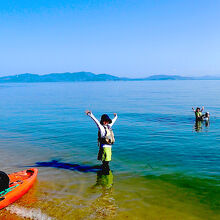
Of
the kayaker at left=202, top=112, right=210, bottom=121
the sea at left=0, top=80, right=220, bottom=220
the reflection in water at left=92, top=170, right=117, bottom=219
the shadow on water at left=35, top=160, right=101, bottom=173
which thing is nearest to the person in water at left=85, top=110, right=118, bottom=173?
the reflection in water at left=92, top=170, right=117, bottom=219

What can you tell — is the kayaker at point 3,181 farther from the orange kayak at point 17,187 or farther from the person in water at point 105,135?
the person in water at point 105,135

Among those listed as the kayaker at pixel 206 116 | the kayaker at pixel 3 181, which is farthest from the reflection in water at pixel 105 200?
the kayaker at pixel 206 116

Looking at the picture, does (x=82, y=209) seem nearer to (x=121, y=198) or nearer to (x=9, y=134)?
(x=121, y=198)

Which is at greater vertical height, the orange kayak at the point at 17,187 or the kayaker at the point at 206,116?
the kayaker at the point at 206,116

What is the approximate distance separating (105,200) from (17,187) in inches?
136

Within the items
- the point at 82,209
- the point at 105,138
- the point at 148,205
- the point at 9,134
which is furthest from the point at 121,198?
the point at 9,134

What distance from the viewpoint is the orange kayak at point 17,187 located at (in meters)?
8.34

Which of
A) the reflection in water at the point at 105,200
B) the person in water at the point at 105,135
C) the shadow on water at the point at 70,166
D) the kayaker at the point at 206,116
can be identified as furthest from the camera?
the kayaker at the point at 206,116

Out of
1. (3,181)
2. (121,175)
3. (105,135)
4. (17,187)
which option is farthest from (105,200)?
(3,181)

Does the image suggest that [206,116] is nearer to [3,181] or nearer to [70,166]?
[70,166]

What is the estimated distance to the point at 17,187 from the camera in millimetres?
9102

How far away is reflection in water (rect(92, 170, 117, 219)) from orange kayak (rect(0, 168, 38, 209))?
2856 mm

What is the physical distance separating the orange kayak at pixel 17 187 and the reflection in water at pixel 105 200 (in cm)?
286

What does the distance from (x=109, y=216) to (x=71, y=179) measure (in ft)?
13.3
